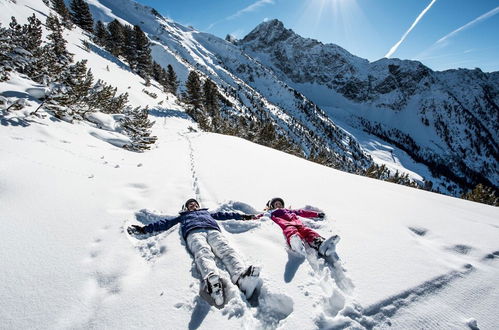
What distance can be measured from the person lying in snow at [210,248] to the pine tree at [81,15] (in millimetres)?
58744

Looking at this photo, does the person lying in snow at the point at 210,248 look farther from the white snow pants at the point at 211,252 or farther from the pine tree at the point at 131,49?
the pine tree at the point at 131,49

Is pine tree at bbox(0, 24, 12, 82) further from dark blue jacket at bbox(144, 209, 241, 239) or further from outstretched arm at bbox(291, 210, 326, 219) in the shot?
outstretched arm at bbox(291, 210, 326, 219)

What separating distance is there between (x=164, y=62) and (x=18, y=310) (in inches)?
4040

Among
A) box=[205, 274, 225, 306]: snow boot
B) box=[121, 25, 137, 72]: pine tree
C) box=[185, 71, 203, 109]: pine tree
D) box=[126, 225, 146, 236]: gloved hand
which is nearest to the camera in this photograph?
box=[205, 274, 225, 306]: snow boot

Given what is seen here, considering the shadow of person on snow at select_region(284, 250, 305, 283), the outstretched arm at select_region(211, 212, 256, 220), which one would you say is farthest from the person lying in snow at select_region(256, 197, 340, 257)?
the outstretched arm at select_region(211, 212, 256, 220)

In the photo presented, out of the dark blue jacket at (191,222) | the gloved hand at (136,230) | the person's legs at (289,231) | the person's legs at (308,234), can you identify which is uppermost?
the person's legs at (308,234)

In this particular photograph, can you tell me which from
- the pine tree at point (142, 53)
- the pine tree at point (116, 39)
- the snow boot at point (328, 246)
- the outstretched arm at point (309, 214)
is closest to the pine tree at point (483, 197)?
the outstretched arm at point (309, 214)

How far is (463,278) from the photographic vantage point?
3672mm

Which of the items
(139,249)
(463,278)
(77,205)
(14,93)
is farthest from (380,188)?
(14,93)

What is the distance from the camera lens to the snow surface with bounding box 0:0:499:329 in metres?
2.91

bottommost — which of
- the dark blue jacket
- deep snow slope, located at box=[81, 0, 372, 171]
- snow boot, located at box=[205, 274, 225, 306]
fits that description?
the dark blue jacket

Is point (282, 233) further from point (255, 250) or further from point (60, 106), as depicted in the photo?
point (60, 106)

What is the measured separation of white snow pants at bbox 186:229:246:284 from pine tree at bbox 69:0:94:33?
59555 mm

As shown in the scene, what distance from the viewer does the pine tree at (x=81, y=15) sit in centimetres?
4628
